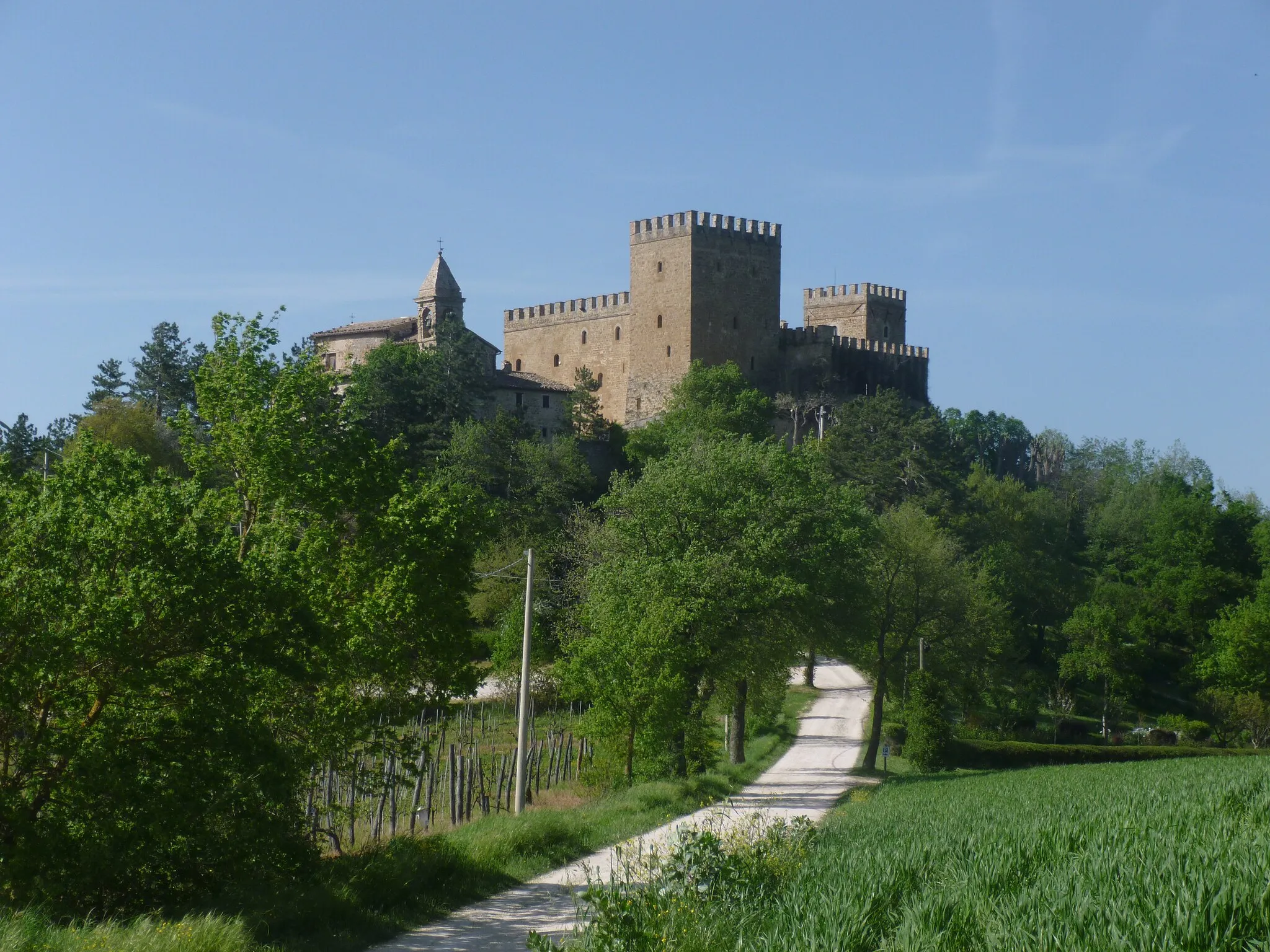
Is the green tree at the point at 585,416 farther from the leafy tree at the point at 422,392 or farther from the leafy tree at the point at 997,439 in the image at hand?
the leafy tree at the point at 997,439

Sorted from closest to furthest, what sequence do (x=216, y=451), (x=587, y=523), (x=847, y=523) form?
(x=216, y=451)
(x=847, y=523)
(x=587, y=523)

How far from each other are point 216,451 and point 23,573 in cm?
822

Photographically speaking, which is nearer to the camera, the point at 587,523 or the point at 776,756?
the point at 776,756

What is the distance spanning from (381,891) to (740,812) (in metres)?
11.5

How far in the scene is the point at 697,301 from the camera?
241 ft

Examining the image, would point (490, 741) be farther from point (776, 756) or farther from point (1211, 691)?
point (1211, 691)

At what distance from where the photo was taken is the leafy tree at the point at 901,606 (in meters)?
41.0

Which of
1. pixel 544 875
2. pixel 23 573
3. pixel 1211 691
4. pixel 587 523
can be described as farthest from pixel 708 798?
pixel 1211 691

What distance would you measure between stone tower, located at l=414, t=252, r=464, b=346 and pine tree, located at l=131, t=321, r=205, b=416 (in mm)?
14139

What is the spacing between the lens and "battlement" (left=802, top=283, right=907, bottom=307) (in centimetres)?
8762

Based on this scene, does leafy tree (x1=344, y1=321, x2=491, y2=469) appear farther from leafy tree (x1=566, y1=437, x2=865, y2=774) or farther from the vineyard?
leafy tree (x1=566, y1=437, x2=865, y2=774)

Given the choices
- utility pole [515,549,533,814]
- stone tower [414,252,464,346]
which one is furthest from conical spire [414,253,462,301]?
utility pole [515,549,533,814]

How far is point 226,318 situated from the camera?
23.3 m

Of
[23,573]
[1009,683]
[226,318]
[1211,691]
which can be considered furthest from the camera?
[1009,683]
